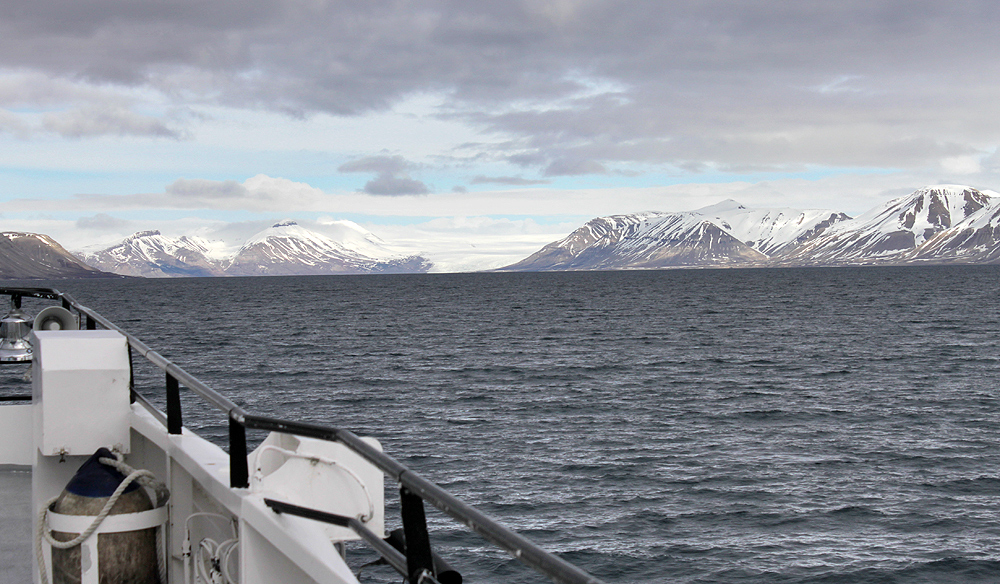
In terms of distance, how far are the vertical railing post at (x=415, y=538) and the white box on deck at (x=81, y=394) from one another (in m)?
3.57

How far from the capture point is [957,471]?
72.5ft

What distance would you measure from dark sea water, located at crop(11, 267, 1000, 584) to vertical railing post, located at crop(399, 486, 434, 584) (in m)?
12.5

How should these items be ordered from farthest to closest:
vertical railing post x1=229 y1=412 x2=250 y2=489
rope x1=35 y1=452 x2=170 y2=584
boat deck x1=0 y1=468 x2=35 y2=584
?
boat deck x1=0 y1=468 x2=35 y2=584
rope x1=35 y1=452 x2=170 y2=584
vertical railing post x1=229 y1=412 x2=250 y2=489

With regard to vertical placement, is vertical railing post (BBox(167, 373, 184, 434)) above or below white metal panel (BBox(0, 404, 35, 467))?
above

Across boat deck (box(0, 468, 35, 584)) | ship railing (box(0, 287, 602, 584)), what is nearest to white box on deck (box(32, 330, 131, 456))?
ship railing (box(0, 287, 602, 584))

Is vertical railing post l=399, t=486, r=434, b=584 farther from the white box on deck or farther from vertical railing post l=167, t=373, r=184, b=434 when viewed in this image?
the white box on deck

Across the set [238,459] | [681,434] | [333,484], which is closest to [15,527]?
[238,459]

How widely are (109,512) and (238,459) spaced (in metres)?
1.35

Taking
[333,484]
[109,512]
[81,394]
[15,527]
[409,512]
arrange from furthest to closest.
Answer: [15,527], [81,394], [109,512], [333,484], [409,512]

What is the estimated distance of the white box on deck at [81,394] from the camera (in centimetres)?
557

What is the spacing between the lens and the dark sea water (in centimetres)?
1634

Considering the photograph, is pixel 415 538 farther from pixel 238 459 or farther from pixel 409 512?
pixel 238 459

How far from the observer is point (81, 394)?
5672 mm

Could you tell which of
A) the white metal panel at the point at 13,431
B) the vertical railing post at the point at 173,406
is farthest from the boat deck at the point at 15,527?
the vertical railing post at the point at 173,406
